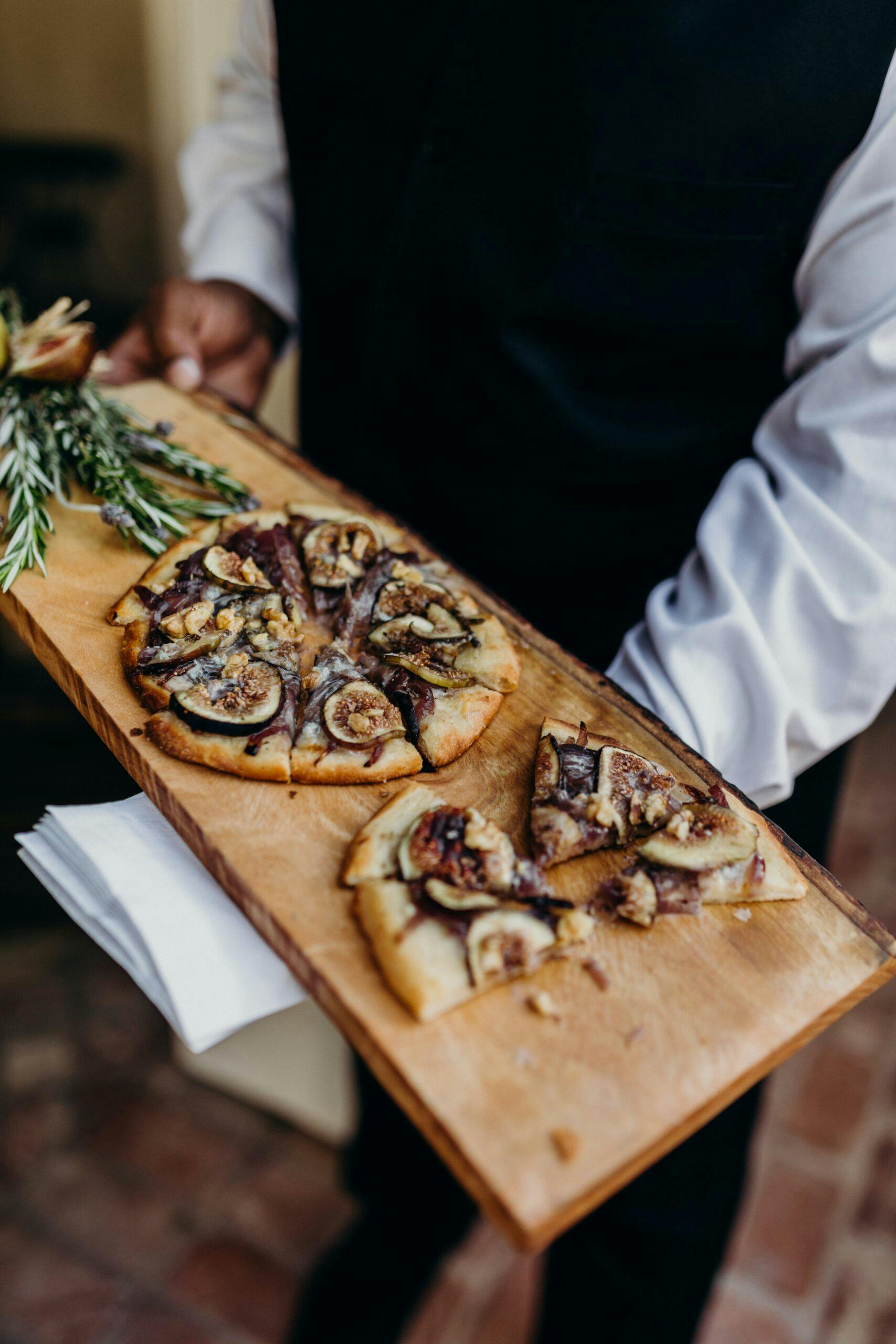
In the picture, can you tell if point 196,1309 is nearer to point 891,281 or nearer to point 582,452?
point 582,452

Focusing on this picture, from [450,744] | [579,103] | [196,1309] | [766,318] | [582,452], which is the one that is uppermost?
[579,103]

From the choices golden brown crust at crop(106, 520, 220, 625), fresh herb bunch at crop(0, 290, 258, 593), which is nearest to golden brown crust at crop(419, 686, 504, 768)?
golden brown crust at crop(106, 520, 220, 625)

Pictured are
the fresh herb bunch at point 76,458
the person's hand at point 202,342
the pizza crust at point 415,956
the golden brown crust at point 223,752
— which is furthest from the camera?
the person's hand at point 202,342

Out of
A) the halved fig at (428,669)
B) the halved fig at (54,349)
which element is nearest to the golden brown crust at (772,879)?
the halved fig at (428,669)

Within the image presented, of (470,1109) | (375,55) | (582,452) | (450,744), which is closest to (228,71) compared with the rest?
(375,55)

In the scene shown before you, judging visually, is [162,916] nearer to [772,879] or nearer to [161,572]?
[161,572]

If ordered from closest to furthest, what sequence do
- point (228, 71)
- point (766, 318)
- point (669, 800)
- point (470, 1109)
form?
point (470, 1109) → point (669, 800) → point (766, 318) → point (228, 71)

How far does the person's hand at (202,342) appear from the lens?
232cm

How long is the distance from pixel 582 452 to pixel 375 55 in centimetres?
88

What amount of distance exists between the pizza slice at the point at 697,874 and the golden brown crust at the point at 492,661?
14.6 inches

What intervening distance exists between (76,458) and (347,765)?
0.93 metres

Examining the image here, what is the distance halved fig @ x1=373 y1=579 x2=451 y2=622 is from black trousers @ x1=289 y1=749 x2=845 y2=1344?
88 centimetres

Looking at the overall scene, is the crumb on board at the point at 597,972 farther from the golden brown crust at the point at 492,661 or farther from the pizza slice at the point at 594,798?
the golden brown crust at the point at 492,661

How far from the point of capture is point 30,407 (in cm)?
196
